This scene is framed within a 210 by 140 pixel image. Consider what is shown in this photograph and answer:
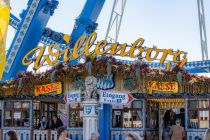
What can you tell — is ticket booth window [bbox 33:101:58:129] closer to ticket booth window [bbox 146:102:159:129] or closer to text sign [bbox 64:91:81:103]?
text sign [bbox 64:91:81:103]

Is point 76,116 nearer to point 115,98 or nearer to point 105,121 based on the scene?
point 105,121

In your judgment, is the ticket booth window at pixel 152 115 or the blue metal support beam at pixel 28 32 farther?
the blue metal support beam at pixel 28 32

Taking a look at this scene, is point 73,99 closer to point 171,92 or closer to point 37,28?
point 171,92

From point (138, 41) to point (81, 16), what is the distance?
9342 millimetres

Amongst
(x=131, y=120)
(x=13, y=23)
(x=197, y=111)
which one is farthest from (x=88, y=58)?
(x=13, y=23)

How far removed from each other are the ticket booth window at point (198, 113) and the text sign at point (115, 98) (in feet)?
7.46

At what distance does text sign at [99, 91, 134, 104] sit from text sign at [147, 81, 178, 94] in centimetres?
100

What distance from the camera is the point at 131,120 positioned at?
1659cm

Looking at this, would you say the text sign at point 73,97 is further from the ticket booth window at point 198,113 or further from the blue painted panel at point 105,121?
the ticket booth window at point 198,113

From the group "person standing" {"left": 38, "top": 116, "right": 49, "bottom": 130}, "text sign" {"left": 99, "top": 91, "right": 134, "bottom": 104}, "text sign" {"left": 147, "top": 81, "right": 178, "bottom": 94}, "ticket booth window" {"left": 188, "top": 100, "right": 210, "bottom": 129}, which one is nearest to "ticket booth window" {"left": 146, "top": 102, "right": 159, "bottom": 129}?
"text sign" {"left": 147, "top": 81, "right": 178, "bottom": 94}

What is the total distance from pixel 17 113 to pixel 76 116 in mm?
2324

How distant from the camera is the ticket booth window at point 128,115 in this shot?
16.6 metres

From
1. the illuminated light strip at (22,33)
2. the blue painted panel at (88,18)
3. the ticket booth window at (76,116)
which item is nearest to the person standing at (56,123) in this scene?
the ticket booth window at (76,116)

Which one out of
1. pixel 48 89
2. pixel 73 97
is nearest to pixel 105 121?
pixel 73 97
